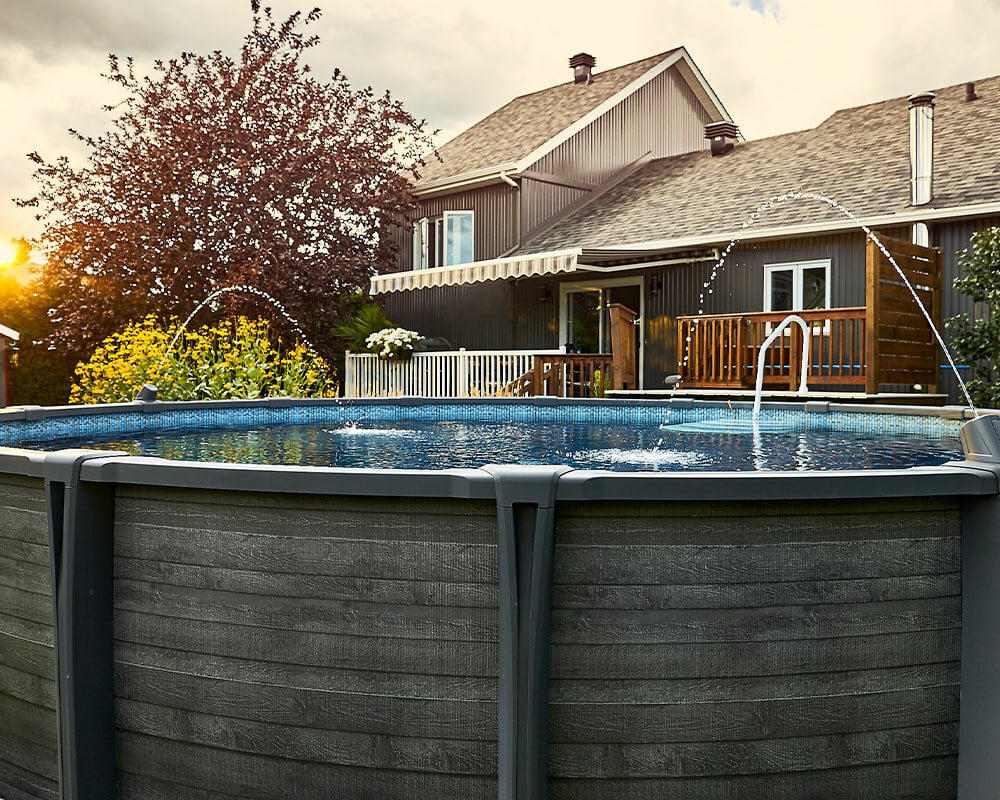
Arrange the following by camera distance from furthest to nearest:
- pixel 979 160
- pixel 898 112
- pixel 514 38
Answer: pixel 514 38, pixel 898 112, pixel 979 160

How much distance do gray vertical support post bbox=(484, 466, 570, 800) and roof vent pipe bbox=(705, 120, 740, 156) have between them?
687 inches

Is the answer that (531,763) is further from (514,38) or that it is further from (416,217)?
(514,38)

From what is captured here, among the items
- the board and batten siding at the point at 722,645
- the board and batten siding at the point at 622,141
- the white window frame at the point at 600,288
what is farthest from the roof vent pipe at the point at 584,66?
the board and batten siding at the point at 722,645

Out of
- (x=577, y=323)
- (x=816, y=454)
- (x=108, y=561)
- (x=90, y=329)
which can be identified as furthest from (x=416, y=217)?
(x=108, y=561)

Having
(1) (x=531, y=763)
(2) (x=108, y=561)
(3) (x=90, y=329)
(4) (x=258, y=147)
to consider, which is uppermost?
(4) (x=258, y=147)

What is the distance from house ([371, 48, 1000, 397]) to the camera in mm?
12602

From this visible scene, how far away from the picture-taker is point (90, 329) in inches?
686

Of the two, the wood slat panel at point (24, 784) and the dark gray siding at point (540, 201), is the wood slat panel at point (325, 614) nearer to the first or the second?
the wood slat panel at point (24, 784)

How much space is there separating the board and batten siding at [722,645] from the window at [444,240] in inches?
678

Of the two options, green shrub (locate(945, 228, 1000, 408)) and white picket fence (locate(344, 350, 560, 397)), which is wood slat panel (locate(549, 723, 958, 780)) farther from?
white picket fence (locate(344, 350, 560, 397))

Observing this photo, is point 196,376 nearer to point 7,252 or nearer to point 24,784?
point 24,784

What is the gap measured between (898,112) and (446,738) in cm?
1735

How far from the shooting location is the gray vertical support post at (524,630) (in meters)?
1.96

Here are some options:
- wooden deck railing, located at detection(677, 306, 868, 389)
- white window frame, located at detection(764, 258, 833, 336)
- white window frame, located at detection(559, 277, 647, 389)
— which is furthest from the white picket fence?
white window frame, located at detection(764, 258, 833, 336)
